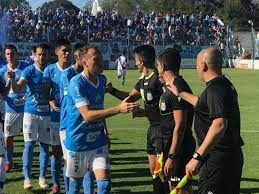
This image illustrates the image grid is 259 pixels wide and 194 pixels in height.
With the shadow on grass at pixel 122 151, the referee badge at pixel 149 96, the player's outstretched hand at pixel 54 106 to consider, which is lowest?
the shadow on grass at pixel 122 151

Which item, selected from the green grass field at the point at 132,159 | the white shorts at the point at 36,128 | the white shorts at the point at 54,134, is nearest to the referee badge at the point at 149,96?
the green grass field at the point at 132,159

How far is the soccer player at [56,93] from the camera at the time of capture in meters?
8.40

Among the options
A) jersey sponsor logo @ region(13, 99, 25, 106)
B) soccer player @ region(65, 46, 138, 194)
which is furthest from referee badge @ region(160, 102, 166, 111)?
jersey sponsor logo @ region(13, 99, 25, 106)

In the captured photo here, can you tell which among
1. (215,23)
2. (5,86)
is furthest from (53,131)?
(215,23)

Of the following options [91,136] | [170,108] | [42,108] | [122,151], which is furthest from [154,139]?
[122,151]

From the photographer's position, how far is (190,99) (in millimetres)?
5809

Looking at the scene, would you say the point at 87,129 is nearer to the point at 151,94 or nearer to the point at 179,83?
the point at 151,94

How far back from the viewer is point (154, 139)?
699 cm

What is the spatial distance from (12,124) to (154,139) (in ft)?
13.6

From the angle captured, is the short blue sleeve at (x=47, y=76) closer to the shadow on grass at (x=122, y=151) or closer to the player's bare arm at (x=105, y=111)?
the player's bare arm at (x=105, y=111)

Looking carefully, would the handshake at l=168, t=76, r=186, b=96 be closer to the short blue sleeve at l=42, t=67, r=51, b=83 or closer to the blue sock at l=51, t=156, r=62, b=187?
the short blue sleeve at l=42, t=67, r=51, b=83

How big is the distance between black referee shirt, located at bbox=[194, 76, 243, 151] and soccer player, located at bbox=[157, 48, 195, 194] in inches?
26.3

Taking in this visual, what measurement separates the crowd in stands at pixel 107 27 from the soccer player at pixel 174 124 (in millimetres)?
36046

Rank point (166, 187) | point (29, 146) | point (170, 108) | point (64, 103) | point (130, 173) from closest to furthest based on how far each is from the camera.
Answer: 1. point (170, 108)
2. point (166, 187)
3. point (64, 103)
4. point (29, 146)
5. point (130, 173)
